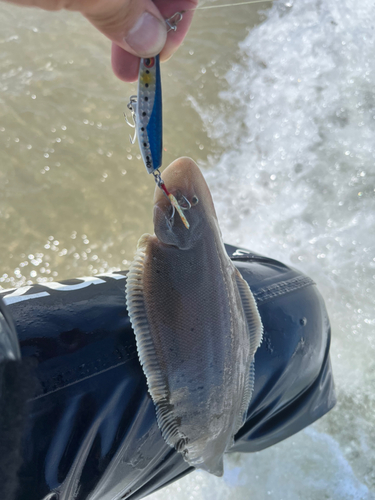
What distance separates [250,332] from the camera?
4.00ft

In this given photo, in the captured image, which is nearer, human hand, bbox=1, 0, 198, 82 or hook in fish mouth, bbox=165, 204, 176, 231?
human hand, bbox=1, 0, 198, 82

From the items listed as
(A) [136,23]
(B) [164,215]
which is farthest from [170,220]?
(A) [136,23]

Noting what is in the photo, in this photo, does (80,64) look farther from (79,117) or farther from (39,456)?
(39,456)

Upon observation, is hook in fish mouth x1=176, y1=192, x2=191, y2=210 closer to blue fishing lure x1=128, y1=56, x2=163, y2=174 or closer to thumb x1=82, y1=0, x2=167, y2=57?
blue fishing lure x1=128, y1=56, x2=163, y2=174

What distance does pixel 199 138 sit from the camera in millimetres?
2773

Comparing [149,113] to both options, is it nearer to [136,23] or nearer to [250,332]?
[136,23]

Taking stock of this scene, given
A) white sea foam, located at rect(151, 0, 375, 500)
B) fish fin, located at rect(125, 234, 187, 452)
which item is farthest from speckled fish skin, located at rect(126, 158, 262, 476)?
white sea foam, located at rect(151, 0, 375, 500)

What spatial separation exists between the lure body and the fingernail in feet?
0.08

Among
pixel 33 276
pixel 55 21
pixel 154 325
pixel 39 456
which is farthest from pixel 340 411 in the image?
pixel 55 21

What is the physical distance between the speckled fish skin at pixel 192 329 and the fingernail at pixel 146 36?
340 millimetres

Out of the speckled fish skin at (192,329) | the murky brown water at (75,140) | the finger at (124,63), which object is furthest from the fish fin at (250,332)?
the murky brown water at (75,140)

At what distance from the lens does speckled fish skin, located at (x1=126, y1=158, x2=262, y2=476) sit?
41.5 inches

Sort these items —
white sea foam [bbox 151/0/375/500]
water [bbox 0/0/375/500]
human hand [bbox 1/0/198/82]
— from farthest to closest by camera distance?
water [bbox 0/0/375/500] < white sea foam [bbox 151/0/375/500] < human hand [bbox 1/0/198/82]

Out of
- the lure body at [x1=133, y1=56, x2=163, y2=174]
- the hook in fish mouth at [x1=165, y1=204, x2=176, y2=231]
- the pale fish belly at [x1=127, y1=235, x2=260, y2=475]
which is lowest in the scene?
the pale fish belly at [x1=127, y1=235, x2=260, y2=475]
